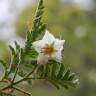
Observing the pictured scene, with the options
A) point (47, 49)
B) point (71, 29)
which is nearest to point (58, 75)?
point (47, 49)

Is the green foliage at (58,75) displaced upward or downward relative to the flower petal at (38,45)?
downward

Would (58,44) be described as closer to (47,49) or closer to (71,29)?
(47,49)

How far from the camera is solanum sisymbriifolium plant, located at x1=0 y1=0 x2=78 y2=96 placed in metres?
1.22

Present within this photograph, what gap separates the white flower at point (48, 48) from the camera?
3.98 feet

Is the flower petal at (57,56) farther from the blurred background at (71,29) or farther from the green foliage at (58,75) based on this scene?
the blurred background at (71,29)

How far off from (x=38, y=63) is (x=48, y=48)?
53 millimetres

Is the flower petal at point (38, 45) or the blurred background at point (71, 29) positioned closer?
the flower petal at point (38, 45)

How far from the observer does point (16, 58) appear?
1.27 m

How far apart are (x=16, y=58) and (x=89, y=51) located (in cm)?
1748

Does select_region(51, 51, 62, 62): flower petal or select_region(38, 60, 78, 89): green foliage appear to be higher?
select_region(51, 51, 62, 62): flower petal

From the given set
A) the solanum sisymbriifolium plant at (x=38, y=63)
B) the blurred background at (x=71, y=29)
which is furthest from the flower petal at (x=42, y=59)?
the blurred background at (x=71, y=29)

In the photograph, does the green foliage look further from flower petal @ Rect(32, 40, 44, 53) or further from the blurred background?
the blurred background

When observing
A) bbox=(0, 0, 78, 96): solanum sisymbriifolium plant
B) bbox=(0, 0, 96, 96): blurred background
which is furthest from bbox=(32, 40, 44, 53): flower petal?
bbox=(0, 0, 96, 96): blurred background

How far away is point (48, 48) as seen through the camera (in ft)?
4.14
